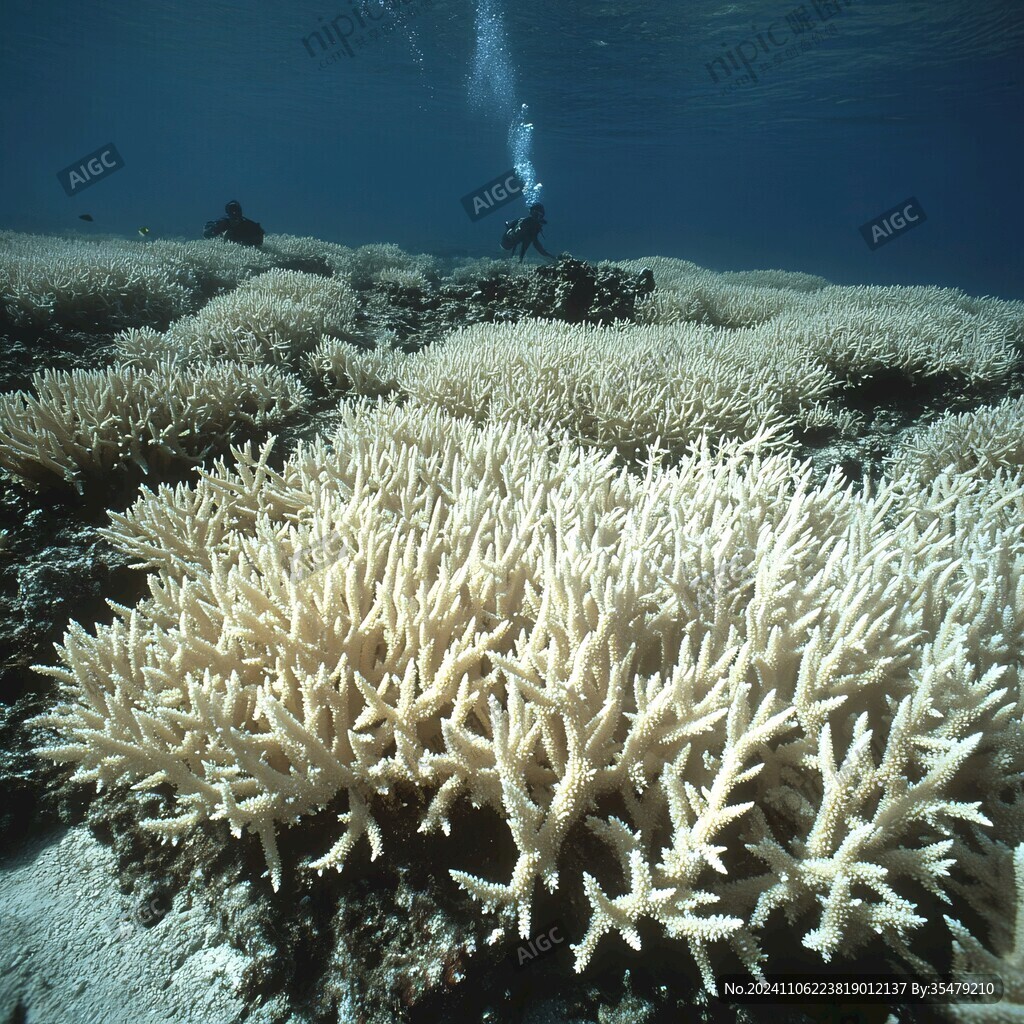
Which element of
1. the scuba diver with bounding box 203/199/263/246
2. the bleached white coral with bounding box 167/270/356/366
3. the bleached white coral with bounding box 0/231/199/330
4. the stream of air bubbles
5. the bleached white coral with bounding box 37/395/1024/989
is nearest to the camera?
the bleached white coral with bounding box 37/395/1024/989

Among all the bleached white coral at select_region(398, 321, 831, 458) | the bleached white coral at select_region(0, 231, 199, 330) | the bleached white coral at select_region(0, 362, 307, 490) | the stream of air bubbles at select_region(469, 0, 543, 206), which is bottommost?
the bleached white coral at select_region(398, 321, 831, 458)

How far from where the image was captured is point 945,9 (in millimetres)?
24500

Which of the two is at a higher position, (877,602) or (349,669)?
(349,669)

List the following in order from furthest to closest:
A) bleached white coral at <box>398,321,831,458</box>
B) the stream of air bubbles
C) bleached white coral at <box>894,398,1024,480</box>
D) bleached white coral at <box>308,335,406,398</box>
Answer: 1. the stream of air bubbles
2. bleached white coral at <box>308,335,406,398</box>
3. bleached white coral at <box>398,321,831,458</box>
4. bleached white coral at <box>894,398,1024,480</box>

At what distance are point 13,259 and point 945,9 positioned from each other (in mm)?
36621

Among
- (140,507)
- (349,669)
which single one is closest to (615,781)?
A: (349,669)

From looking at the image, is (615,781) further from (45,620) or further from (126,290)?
(126,290)

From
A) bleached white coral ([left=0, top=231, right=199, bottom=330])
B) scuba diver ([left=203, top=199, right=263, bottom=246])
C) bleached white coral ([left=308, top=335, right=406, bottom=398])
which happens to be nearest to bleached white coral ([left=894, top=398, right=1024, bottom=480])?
bleached white coral ([left=308, top=335, right=406, bottom=398])

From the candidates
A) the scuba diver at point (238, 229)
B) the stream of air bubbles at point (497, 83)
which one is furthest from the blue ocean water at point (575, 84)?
the scuba diver at point (238, 229)

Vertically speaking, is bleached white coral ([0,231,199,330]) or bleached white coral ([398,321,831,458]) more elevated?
bleached white coral ([0,231,199,330])

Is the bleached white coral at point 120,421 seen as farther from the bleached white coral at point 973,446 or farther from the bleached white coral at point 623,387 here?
the bleached white coral at point 973,446

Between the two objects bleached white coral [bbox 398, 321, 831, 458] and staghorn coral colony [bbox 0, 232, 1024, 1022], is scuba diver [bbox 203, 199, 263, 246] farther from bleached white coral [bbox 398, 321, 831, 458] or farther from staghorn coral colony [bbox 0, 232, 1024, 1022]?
staghorn coral colony [bbox 0, 232, 1024, 1022]

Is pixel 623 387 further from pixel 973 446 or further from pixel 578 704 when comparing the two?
pixel 578 704

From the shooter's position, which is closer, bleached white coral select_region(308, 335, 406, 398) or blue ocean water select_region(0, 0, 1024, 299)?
bleached white coral select_region(308, 335, 406, 398)
